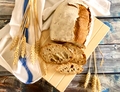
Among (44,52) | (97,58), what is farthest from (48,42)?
(97,58)

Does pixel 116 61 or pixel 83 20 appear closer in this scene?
pixel 83 20

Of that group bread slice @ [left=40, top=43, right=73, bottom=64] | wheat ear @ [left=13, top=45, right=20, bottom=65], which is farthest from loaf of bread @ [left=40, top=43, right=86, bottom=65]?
wheat ear @ [left=13, top=45, right=20, bottom=65]

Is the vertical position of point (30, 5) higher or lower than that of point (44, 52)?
higher

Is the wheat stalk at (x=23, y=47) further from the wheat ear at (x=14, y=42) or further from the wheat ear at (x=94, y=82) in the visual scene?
the wheat ear at (x=94, y=82)

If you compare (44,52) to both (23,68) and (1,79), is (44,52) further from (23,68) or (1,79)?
(1,79)

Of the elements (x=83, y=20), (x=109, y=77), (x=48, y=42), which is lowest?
(x=109, y=77)

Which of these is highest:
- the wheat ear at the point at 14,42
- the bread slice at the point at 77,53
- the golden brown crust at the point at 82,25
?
the golden brown crust at the point at 82,25

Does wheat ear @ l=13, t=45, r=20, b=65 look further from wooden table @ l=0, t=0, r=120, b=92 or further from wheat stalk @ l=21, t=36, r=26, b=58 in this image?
wooden table @ l=0, t=0, r=120, b=92

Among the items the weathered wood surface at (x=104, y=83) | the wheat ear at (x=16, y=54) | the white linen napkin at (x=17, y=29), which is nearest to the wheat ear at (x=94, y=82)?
the weathered wood surface at (x=104, y=83)
